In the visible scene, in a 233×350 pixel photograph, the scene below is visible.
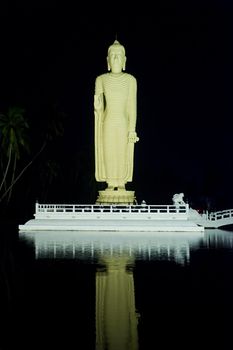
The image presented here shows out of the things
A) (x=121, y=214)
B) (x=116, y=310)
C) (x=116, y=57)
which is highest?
(x=116, y=57)

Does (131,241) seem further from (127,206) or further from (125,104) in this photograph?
(125,104)

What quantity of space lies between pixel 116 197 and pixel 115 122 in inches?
212

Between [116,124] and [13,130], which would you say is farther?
[13,130]

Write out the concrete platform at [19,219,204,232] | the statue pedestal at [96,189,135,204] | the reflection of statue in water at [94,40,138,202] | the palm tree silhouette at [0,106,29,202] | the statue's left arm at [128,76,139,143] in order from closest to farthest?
1. the concrete platform at [19,219,204,232]
2. the statue pedestal at [96,189,135,204]
3. the reflection of statue in water at [94,40,138,202]
4. the statue's left arm at [128,76,139,143]
5. the palm tree silhouette at [0,106,29,202]

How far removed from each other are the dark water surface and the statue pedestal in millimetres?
15945

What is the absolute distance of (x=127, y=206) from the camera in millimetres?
32188

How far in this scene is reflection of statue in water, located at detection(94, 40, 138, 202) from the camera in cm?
3628

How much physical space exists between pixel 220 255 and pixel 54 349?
12179 mm

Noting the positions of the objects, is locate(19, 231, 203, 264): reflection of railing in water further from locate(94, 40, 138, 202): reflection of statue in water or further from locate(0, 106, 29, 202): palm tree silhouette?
locate(0, 106, 29, 202): palm tree silhouette

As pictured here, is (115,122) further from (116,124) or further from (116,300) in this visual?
(116,300)

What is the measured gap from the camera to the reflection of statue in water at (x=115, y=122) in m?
36.3

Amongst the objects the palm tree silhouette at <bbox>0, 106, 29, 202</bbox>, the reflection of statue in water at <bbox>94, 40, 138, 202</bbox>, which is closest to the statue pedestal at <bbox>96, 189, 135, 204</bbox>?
the reflection of statue in water at <bbox>94, 40, 138, 202</bbox>

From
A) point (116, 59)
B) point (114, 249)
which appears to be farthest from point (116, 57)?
point (114, 249)

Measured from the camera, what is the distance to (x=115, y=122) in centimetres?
3628
